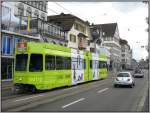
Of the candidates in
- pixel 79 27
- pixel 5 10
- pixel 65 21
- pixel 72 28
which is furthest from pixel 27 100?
pixel 79 27

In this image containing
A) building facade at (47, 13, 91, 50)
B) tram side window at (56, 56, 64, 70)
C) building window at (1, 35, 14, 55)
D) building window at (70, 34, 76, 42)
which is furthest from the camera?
building window at (70, 34, 76, 42)

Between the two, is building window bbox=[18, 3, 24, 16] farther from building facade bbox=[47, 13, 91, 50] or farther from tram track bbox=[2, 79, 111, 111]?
tram track bbox=[2, 79, 111, 111]

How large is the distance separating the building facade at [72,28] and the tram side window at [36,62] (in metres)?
41.3

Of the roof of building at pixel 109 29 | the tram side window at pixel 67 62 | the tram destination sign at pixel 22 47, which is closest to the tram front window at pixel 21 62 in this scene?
the tram destination sign at pixel 22 47

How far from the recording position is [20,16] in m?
47.7

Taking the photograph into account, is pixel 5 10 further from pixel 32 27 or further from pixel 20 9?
pixel 32 27

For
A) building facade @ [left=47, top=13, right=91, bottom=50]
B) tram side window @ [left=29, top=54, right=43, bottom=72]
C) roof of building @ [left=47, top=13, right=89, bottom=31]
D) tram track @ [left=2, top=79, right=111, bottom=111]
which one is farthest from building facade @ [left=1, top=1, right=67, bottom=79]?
tram track @ [left=2, top=79, right=111, bottom=111]

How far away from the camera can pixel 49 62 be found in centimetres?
2406

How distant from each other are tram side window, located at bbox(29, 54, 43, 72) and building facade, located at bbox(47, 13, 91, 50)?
41.3 m

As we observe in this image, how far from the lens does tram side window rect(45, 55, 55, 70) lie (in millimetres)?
23531

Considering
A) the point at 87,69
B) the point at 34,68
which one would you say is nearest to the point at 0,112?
the point at 34,68

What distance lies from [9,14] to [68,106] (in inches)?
1154

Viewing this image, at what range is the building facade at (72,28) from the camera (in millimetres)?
66562

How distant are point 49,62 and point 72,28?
44419 mm
